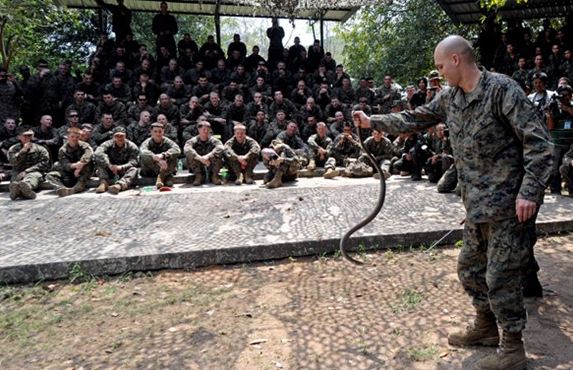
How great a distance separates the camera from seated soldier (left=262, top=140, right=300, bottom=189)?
8191 millimetres

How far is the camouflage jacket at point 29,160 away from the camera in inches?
322

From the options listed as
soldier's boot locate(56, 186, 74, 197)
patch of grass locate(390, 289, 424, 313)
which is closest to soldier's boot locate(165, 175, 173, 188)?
soldier's boot locate(56, 186, 74, 197)

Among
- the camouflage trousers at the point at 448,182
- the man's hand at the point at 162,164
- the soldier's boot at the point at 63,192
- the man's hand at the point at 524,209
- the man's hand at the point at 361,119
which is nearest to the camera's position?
the man's hand at the point at 524,209

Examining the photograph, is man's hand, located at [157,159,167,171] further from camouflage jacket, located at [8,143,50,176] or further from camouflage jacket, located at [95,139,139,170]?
camouflage jacket, located at [8,143,50,176]

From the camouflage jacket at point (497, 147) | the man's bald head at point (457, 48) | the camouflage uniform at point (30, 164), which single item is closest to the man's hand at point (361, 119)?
the camouflage jacket at point (497, 147)

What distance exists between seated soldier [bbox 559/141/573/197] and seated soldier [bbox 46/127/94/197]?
294 inches

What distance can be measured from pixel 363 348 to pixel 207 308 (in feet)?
4.26

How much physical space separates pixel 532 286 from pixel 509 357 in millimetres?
1180

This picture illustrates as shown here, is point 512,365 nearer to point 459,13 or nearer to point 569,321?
point 569,321

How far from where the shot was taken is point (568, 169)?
654 centimetres

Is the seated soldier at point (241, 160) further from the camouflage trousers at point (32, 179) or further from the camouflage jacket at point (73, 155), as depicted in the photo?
the camouflage trousers at point (32, 179)

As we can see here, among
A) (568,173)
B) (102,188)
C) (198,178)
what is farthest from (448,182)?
(102,188)

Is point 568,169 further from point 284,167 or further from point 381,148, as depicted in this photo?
point 284,167

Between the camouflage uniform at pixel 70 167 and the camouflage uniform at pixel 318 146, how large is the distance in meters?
4.31
